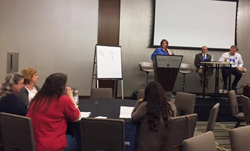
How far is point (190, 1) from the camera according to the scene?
24.6 ft

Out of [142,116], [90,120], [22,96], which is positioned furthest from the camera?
[22,96]

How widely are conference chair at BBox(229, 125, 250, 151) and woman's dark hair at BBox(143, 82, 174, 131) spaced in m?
0.61

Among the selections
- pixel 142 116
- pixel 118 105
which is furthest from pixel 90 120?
pixel 118 105

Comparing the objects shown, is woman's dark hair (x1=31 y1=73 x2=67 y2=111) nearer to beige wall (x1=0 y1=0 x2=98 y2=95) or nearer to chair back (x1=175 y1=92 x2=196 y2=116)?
chair back (x1=175 y1=92 x2=196 y2=116)

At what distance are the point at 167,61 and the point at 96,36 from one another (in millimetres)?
2767

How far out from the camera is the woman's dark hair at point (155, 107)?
7.49 feet

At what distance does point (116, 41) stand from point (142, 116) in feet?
16.7

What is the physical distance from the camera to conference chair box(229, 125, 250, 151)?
187 cm

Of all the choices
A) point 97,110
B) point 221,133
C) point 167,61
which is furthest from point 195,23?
point 97,110

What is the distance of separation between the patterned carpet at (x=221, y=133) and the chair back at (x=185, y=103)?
2.54ft

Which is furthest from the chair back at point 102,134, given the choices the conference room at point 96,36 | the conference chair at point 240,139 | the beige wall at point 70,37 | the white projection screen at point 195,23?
the white projection screen at point 195,23

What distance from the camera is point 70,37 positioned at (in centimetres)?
713

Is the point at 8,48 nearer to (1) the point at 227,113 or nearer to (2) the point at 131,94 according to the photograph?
(2) the point at 131,94

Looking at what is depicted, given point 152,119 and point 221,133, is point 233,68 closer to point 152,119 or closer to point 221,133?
point 221,133
